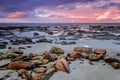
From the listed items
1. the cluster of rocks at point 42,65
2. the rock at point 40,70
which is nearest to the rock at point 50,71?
the cluster of rocks at point 42,65

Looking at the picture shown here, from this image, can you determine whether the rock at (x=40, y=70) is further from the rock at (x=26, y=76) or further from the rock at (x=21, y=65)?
the rock at (x=26, y=76)

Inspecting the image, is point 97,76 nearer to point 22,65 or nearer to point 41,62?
point 41,62

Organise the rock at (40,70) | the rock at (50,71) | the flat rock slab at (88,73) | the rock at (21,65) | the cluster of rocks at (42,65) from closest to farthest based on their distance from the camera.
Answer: the cluster of rocks at (42,65) < the flat rock slab at (88,73) < the rock at (50,71) < the rock at (40,70) < the rock at (21,65)

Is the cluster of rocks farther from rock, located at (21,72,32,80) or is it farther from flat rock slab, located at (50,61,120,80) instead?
flat rock slab, located at (50,61,120,80)

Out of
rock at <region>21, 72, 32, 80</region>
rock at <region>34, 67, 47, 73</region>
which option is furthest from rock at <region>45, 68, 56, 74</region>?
rock at <region>21, 72, 32, 80</region>

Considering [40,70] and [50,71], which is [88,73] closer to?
[50,71]

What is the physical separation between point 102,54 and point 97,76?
4246 millimetres

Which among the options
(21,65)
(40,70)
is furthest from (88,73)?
(21,65)

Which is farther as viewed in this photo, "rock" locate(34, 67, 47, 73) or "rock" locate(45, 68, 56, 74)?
"rock" locate(34, 67, 47, 73)

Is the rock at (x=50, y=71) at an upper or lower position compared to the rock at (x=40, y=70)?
lower

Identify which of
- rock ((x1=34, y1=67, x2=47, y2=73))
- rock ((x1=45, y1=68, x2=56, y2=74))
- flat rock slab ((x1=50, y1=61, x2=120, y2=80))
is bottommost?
flat rock slab ((x1=50, y1=61, x2=120, y2=80))

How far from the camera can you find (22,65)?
1036cm

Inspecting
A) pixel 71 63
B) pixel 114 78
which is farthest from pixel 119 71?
pixel 71 63

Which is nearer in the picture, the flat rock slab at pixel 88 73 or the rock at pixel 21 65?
the flat rock slab at pixel 88 73
